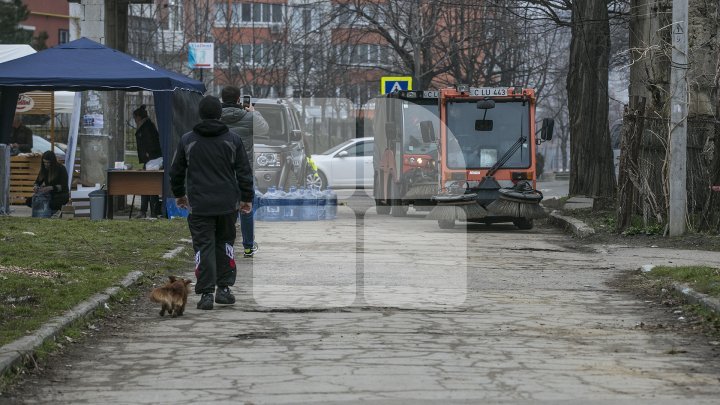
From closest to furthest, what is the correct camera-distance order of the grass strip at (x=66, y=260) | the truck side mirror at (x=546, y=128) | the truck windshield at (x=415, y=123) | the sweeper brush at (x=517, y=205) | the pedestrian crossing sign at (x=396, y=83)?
the grass strip at (x=66, y=260)
the sweeper brush at (x=517, y=205)
the truck side mirror at (x=546, y=128)
the truck windshield at (x=415, y=123)
the pedestrian crossing sign at (x=396, y=83)

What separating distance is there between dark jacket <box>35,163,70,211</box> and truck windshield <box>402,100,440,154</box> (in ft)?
20.4

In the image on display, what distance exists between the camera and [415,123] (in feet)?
75.2

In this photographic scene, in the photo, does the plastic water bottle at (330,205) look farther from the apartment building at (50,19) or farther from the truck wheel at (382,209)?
the apartment building at (50,19)

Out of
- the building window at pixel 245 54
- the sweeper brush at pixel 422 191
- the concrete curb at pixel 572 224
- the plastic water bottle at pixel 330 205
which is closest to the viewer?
the concrete curb at pixel 572 224

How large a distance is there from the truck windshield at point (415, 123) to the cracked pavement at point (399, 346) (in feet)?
29.5

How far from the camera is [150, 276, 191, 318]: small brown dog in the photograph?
9.61 m

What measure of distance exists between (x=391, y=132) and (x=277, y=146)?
4.36 meters

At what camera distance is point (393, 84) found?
30234 mm

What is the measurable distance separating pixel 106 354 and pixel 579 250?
31.1 feet

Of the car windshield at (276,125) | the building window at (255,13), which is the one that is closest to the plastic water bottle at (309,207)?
the car windshield at (276,125)

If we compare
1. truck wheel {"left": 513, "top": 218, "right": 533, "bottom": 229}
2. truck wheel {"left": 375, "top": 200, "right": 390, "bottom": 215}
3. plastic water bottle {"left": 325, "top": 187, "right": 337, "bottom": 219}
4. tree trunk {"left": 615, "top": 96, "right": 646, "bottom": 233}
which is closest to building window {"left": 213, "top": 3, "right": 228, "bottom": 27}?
truck wheel {"left": 375, "top": 200, "right": 390, "bottom": 215}

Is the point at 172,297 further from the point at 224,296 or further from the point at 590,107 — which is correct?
the point at 590,107

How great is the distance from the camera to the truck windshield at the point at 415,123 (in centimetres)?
2283

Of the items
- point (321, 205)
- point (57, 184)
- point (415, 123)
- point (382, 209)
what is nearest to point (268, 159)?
point (382, 209)
